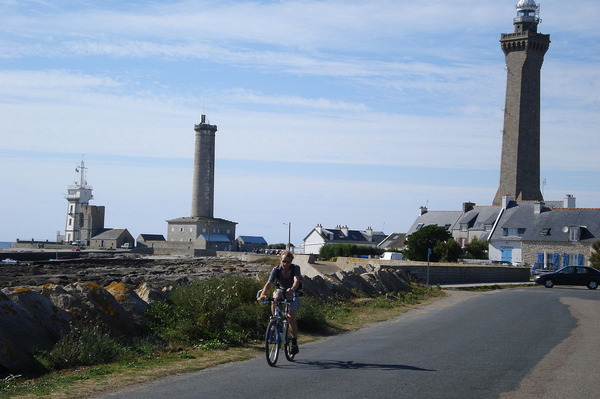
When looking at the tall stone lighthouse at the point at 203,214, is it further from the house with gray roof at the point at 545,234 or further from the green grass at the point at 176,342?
the green grass at the point at 176,342

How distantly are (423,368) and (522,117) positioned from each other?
77209mm

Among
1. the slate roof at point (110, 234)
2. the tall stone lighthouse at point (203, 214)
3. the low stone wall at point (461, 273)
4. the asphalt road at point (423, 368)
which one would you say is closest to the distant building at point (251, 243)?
the tall stone lighthouse at point (203, 214)

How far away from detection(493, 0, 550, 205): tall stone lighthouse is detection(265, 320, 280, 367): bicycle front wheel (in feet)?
246

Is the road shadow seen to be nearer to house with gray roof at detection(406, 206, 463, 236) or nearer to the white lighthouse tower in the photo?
house with gray roof at detection(406, 206, 463, 236)

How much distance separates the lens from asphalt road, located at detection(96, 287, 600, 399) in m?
9.67

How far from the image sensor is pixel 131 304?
48.3 ft

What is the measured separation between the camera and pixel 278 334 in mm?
11719

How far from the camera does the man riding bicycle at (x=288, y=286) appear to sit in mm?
12055

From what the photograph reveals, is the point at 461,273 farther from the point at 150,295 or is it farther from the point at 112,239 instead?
the point at 112,239

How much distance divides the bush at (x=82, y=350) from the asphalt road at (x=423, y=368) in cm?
186

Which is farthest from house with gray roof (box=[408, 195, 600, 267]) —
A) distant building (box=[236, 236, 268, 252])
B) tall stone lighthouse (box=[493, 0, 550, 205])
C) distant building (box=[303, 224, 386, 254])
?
distant building (box=[236, 236, 268, 252])

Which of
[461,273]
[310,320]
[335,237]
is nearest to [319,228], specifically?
[335,237]

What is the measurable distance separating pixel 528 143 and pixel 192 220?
167 ft

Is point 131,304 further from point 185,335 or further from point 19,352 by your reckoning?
point 19,352
